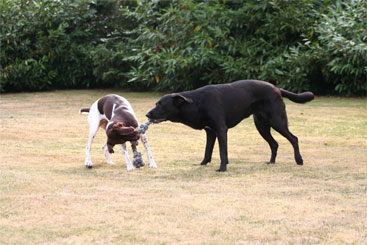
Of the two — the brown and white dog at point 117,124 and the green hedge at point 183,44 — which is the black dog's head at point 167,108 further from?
the green hedge at point 183,44

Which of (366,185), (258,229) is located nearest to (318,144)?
(366,185)

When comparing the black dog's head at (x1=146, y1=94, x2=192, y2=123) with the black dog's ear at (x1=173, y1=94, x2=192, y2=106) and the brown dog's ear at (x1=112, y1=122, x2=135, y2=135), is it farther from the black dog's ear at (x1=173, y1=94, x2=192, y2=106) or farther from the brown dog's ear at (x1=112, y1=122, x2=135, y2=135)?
the brown dog's ear at (x1=112, y1=122, x2=135, y2=135)

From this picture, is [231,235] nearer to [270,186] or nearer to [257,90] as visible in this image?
[270,186]

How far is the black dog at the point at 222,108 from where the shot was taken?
8.31m

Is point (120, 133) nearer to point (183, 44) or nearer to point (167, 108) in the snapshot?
point (167, 108)

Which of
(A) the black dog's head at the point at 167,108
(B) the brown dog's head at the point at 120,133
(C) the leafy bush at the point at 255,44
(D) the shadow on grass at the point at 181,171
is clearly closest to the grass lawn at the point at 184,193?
(D) the shadow on grass at the point at 181,171

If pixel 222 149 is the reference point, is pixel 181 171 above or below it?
below

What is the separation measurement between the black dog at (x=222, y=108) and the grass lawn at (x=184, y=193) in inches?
20.5

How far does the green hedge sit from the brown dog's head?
10.5 metres

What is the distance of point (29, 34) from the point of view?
23656mm

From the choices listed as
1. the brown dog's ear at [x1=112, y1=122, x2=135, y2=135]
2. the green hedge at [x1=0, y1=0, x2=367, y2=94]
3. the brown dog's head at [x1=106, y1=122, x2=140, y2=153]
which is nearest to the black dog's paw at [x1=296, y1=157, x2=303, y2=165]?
the brown dog's head at [x1=106, y1=122, x2=140, y2=153]

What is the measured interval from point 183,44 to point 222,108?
12.4 meters

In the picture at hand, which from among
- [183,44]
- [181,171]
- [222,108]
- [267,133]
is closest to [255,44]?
[183,44]

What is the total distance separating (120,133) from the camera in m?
7.92
